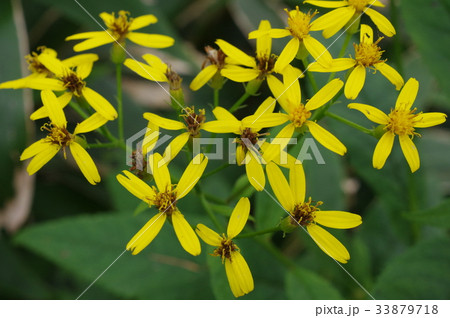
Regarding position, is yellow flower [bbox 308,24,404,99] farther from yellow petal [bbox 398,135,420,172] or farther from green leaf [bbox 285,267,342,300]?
green leaf [bbox 285,267,342,300]

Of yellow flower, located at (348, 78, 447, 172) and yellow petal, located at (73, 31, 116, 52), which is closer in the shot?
yellow flower, located at (348, 78, 447, 172)

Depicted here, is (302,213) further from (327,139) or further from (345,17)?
(345,17)

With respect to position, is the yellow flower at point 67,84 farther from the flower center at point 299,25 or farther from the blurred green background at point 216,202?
the flower center at point 299,25

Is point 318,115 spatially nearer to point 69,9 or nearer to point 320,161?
point 320,161

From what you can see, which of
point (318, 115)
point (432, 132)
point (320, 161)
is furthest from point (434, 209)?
point (432, 132)

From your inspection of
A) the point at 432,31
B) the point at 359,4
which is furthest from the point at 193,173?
the point at 432,31

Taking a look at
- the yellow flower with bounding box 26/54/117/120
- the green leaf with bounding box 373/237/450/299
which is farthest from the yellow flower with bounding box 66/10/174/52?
the green leaf with bounding box 373/237/450/299
